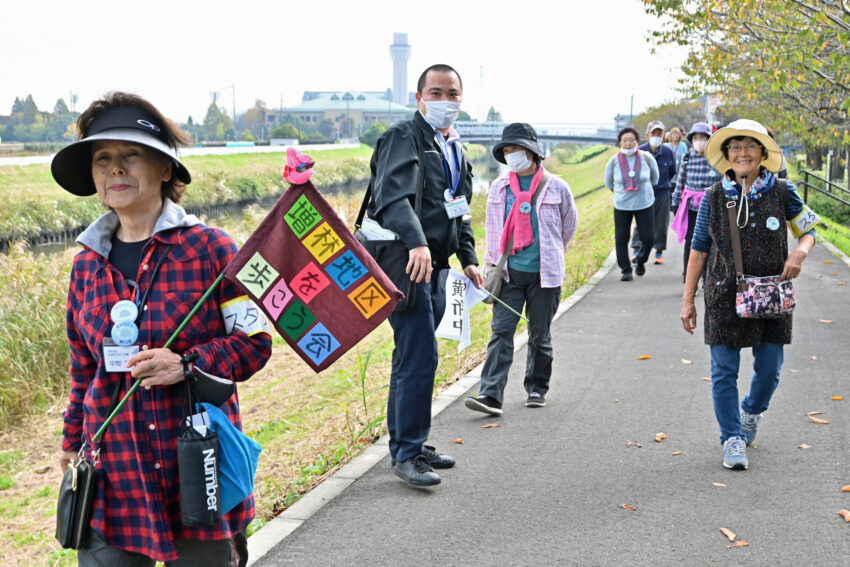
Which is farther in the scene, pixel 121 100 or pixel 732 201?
pixel 732 201

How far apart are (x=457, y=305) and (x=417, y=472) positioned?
108 centimetres

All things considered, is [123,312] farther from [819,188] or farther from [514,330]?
[819,188]

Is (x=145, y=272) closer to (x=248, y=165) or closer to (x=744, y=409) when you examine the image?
(x=744, y=409)

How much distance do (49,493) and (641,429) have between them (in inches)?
174

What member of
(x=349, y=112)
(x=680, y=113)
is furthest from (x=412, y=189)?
(x=349, y=112)

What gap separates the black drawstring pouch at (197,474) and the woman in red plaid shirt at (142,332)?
84 mm

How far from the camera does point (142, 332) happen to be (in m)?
2.80

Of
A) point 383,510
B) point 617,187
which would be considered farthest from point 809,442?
point 617,187

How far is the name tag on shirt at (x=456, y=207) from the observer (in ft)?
16.4

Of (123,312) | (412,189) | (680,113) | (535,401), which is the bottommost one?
(535,401)

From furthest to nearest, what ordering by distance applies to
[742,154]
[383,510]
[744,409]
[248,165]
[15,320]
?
[248,165], [15,320], [744,409], [742,154], [383,510]

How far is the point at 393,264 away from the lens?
4.82m

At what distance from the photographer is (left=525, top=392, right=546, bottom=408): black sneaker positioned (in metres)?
6.74

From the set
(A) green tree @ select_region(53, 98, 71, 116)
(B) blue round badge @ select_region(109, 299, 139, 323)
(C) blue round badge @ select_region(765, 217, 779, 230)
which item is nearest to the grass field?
(B) blue round badge @ select_region(109, 299, 139, 323)
